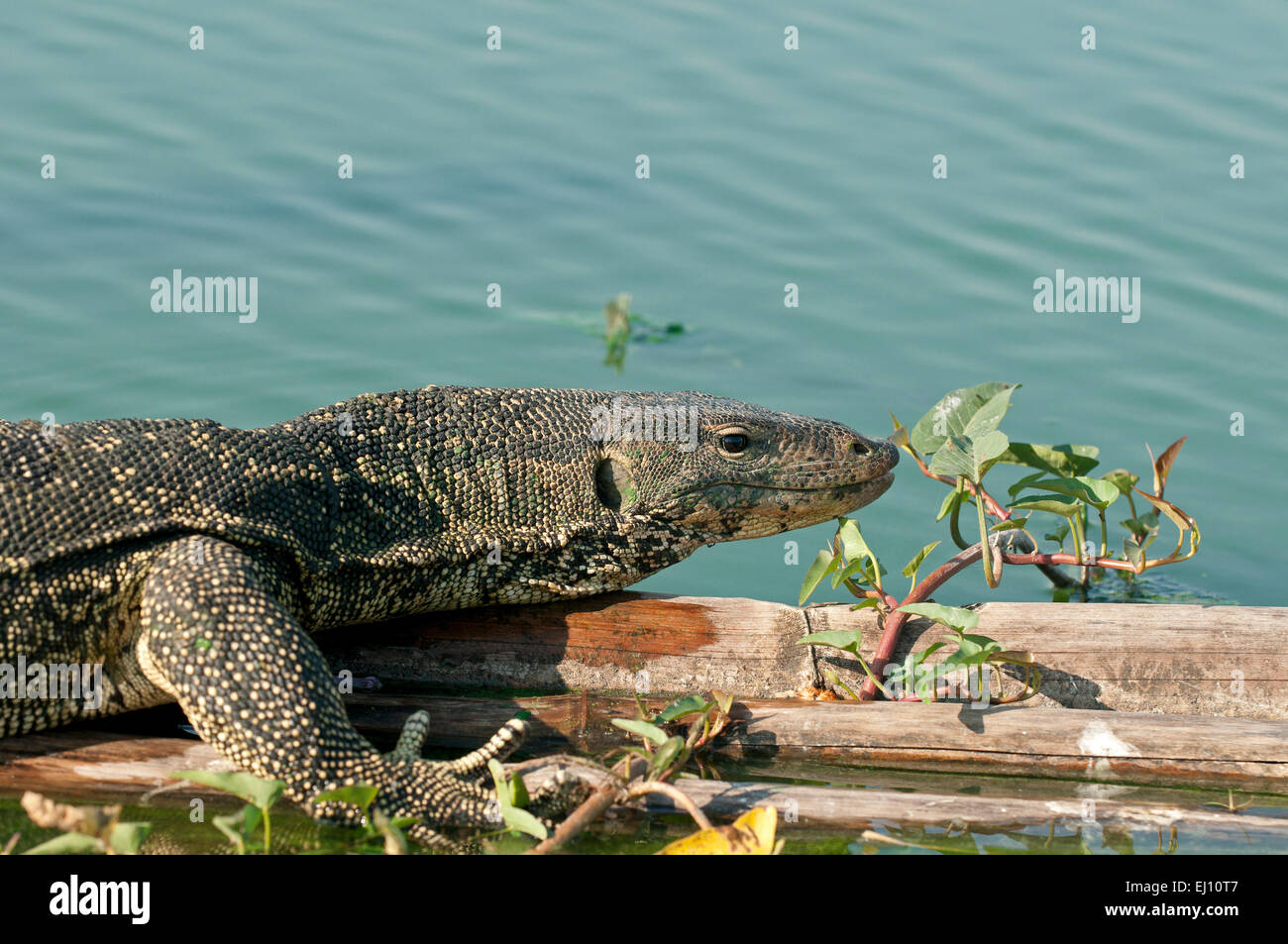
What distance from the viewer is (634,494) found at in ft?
20.1

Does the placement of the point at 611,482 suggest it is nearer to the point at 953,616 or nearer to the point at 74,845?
the point at 953,616

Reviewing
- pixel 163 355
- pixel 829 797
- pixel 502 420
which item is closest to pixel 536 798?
pixel 829 797

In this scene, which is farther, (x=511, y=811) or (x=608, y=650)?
(x=608, y=650)

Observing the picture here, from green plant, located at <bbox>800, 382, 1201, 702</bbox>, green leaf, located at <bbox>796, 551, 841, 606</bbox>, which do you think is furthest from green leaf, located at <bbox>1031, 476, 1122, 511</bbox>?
green leaf, located at <bbox>796, 551, 841, 606</bbox>

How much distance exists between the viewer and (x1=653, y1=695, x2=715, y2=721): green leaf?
5.24 m

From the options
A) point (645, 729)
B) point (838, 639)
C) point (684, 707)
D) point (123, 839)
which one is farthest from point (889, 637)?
point (123, 839)

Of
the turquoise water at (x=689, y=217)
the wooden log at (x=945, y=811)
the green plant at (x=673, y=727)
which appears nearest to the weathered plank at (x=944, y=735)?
the green plant at (x=673, y=727)

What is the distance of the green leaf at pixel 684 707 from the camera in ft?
17.2

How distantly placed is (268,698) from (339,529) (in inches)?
36.4

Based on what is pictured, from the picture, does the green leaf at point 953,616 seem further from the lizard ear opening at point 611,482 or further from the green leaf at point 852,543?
the lizard ear opening at point 611,482

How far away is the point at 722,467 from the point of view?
20.1 feet

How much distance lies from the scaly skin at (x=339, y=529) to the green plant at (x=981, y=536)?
0.40 meters

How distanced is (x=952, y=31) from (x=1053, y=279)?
536 centimetres

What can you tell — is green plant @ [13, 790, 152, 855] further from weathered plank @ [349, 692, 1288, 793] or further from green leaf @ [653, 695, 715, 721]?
green leaf @ [653, 695, 715, 721]
